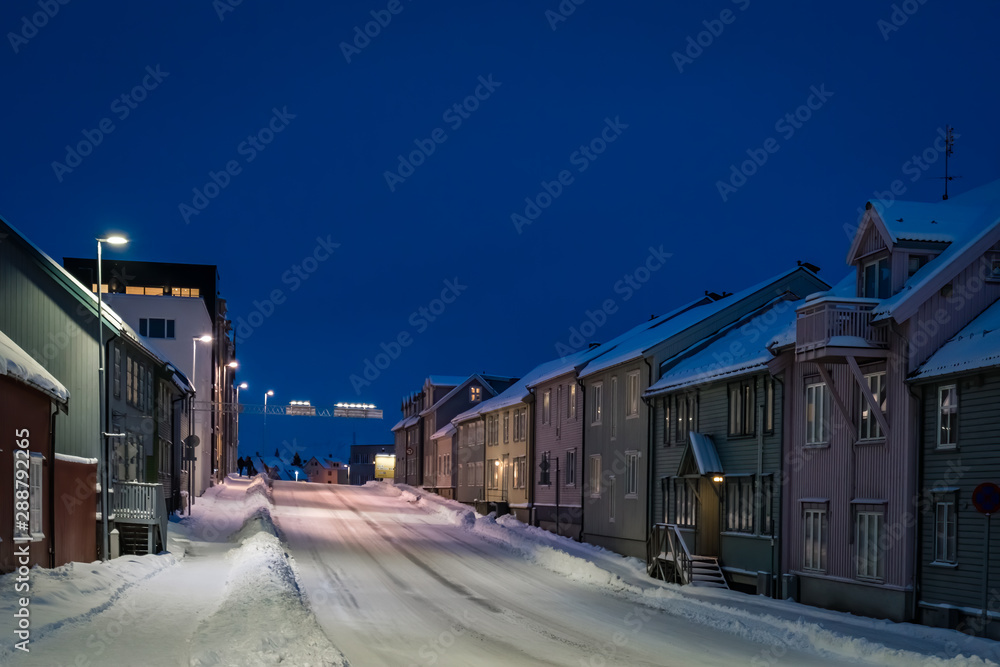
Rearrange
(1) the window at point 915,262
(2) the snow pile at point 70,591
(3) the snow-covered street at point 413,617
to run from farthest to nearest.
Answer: (1) the window at point 915,262 → (2) the snow pile at point 70,591 → (3) the snow-covered street at point 413,617

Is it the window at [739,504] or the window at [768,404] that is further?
the window at [739,504]

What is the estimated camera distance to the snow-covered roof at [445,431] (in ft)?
243

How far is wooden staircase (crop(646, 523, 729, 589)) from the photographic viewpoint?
29812 mm

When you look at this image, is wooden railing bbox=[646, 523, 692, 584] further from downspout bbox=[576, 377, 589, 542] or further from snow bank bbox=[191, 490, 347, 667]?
snow bank bbox=[191, 490, 347, 667]

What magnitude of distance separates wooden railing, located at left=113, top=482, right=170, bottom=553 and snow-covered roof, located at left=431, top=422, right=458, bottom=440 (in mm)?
43331

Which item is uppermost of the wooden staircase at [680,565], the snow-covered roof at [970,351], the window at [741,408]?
the snow-covered roof at [970,351]

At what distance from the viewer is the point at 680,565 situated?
1184 inches

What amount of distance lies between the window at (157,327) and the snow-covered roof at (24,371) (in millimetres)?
41108

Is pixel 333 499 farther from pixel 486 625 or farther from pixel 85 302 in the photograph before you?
pixel 486 625

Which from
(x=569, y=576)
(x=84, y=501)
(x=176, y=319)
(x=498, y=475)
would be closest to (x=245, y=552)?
(x=84, y=501)

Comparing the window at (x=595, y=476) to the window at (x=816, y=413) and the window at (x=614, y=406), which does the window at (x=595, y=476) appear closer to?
the window at (x=614, y=406)

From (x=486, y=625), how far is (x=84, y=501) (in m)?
12.1

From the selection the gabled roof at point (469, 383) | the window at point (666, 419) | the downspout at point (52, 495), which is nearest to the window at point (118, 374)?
the downspout at point (52, 495)

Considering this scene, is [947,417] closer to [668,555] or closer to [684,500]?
[668,555]
